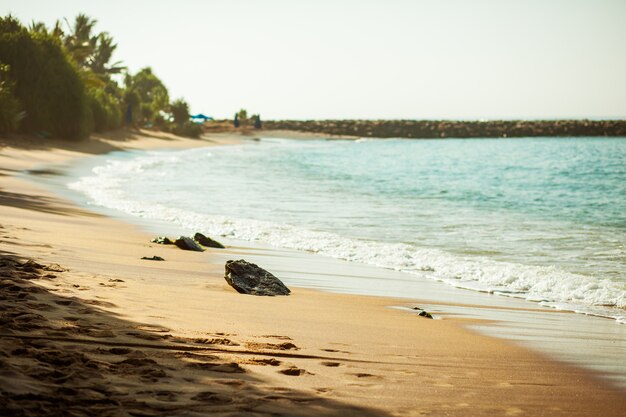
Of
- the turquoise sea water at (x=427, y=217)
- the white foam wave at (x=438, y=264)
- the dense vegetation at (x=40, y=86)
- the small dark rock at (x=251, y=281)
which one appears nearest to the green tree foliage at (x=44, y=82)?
the dense vegetation at (x=40, y=86)

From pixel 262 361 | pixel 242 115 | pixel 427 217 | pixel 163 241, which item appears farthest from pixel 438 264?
pixel 242 115

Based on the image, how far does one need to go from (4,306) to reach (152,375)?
1.73 meters

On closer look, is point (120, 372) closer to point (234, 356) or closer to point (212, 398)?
point (212, 398)

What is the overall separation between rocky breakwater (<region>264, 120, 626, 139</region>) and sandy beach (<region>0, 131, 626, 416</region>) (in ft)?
330

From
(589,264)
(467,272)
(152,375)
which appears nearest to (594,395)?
(152,375)

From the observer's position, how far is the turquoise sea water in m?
10.2

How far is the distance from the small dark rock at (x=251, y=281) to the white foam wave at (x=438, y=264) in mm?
2913

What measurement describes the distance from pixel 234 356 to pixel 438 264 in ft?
21.1

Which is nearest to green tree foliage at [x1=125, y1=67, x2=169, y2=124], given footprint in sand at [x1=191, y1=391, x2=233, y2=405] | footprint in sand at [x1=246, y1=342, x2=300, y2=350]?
footprint in sand at [x1=246, y1=342, x2=300, y2=350]

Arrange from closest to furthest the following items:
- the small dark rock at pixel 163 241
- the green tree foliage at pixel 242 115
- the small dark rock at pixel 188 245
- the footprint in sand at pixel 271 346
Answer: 1. the footprint in sand at pixel 271 346
2. the small dark rock at pixel 188 245
3. the small dark rock at pixel 163 241
4. the green tree foliage at pixel 242 115

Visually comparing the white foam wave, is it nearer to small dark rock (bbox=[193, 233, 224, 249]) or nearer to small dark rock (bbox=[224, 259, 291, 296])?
small dark rock (bbox=[193, 233, 224, 249])

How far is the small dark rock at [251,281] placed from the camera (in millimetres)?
7715

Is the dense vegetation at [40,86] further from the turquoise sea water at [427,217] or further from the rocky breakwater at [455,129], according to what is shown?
the rocky breakwater at [455,129]

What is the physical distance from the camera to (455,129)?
112 meters
